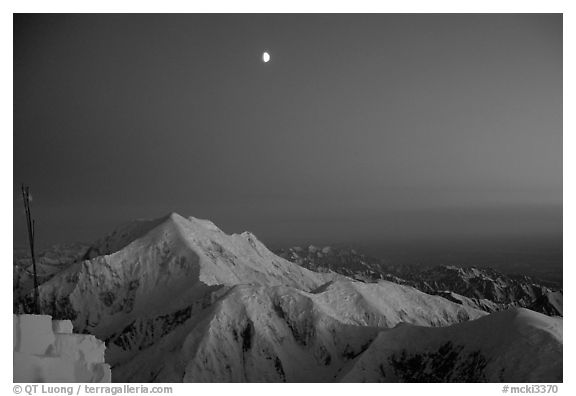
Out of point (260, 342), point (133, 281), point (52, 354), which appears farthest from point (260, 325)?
point (133, 281)

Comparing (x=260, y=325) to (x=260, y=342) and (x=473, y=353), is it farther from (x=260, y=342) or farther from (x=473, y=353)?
(x=473, y=353)

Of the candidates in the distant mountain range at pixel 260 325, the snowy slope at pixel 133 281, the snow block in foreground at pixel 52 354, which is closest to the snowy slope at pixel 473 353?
the distant mountain range at pixel 260 325
